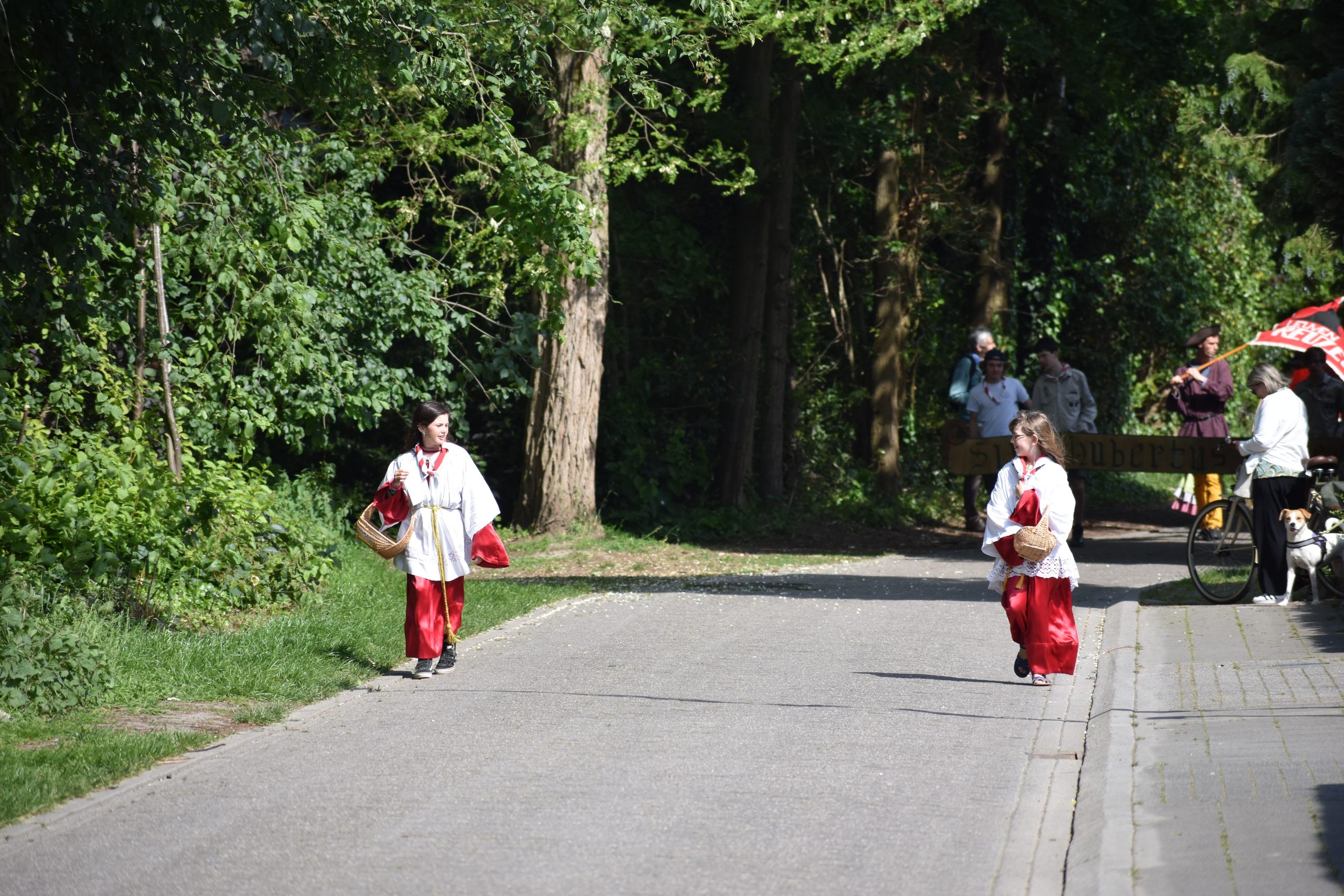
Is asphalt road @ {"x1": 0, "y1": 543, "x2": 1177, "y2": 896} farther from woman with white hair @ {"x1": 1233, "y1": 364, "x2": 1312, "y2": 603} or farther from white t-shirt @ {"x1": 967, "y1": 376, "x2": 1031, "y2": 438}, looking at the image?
white t-shirt @ {"x1": 967, "y1": 376, "x2": 1031, "y2": 438}

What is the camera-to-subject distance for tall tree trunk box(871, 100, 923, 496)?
21297 millimetres

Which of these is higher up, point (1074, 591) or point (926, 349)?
point (926, 349)

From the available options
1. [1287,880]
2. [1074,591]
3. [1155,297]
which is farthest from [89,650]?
[1155,297]

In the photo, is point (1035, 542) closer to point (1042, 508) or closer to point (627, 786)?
point (1042, 508)

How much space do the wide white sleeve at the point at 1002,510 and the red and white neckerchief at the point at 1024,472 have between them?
0.03 meters

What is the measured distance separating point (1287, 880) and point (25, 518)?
7392 mm

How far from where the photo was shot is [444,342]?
14414mm

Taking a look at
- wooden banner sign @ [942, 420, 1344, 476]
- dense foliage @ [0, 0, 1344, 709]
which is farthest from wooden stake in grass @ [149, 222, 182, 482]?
wooden banner sign @ [942, 420, 1344, 476]

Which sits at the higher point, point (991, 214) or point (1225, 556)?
point (991, 214)

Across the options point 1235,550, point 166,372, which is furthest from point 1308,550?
point 166,372

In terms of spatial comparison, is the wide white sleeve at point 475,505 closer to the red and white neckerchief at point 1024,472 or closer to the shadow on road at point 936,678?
the shadow on road at point 936,678

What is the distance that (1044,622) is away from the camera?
336 inches

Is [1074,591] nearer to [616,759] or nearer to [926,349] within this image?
[616,759]

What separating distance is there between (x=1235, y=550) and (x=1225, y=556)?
10cm
